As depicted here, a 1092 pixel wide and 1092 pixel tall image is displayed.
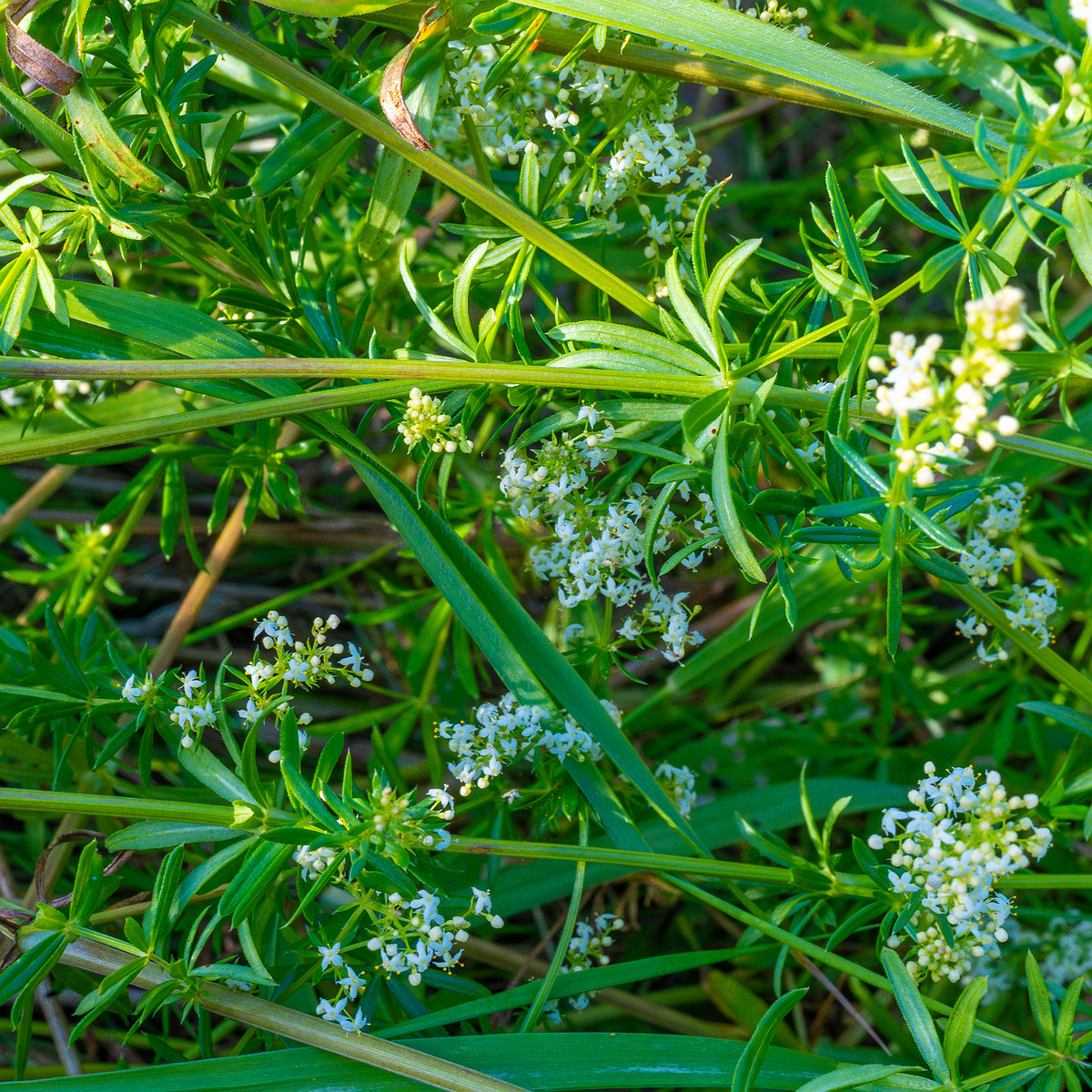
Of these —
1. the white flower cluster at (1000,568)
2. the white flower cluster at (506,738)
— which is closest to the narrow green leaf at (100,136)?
the white flower cluster at (506,738)

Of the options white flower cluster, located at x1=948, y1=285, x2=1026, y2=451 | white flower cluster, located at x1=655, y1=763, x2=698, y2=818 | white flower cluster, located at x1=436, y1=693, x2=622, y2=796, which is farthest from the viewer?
white flower cluster, located at x1=655, y1=763, x2=698, y2=818

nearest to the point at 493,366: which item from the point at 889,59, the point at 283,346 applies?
the point at 283,346

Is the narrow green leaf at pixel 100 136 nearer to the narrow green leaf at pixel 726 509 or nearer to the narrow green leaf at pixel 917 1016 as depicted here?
the narrow green leaf at pixel 726 509

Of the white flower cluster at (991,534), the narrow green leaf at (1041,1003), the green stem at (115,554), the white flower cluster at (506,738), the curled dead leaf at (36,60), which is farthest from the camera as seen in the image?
the green stem at (115,554)

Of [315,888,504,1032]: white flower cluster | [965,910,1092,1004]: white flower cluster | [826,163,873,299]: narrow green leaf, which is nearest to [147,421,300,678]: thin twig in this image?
[315,888,504,1032]: white flower cluster

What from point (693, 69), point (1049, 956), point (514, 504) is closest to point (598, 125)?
point (693, 69)

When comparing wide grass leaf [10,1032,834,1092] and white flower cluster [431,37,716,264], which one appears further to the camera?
white flower cluster [431,37,716,264]

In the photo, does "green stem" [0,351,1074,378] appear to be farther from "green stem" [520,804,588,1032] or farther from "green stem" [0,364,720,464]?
"green stem" [520,804,588,1032]
